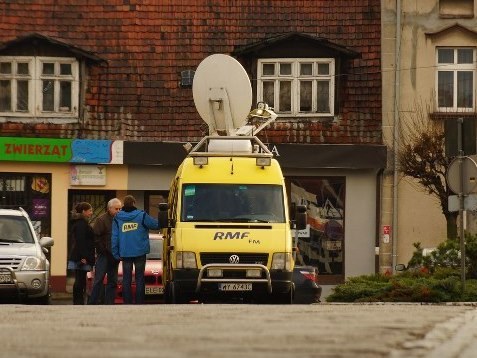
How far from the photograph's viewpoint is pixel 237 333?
495 inches

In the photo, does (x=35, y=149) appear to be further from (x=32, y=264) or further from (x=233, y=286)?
(x=233, y=286)

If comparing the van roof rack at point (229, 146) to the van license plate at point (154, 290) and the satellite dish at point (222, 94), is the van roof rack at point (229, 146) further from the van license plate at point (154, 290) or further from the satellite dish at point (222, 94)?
the van license plate at point (154, 290)

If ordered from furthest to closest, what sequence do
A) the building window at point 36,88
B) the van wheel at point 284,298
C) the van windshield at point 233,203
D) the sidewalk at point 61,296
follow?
the building window at point 36,88 → the sidewalk at point 61,296 → the van windshield at point 233,203 → the van wheel at point 284,298

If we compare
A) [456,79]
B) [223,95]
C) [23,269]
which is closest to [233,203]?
[23,269]

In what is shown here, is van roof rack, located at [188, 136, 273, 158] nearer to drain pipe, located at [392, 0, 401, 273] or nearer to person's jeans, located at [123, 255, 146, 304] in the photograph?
person's jeans, located at [123, 255, 146, 304]

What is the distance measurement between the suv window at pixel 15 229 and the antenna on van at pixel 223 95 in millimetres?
3516

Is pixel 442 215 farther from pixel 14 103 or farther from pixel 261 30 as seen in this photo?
pixel 14 103

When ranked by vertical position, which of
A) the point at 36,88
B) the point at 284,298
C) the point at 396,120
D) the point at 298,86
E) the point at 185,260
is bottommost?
the point at 284,298

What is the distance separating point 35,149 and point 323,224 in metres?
7.03

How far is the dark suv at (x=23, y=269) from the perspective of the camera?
23.8m

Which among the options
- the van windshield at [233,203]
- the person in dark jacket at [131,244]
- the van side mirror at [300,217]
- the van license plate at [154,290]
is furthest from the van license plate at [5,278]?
the van side mirror at [300,217]

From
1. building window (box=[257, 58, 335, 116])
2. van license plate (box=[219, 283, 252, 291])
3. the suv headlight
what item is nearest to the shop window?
building window (box=[257, 58, 335, 116])

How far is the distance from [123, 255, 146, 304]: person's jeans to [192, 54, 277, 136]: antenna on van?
3.46 m

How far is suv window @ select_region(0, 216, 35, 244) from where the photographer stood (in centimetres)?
2497
